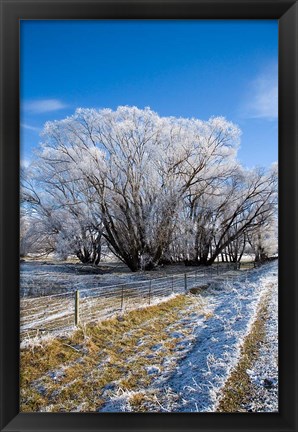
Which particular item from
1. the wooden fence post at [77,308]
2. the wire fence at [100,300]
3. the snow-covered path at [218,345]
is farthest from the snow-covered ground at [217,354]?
the wooden fence post at [77,308]

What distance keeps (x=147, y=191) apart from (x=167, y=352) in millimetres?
954

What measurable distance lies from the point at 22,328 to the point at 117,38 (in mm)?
1735

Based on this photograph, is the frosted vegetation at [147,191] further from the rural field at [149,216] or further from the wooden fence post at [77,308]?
the wooden fence post at [77,308]

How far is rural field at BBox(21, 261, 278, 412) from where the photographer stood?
142 centimetres

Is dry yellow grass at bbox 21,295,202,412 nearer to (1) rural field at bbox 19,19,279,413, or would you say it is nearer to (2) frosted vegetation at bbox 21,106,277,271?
(1) rural field at bbox 19,19,279,413

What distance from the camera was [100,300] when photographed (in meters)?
1.63

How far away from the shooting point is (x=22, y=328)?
1479 millimetres

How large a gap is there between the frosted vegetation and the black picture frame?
0.16m

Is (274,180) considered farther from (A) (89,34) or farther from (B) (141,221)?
(A) (89,34)

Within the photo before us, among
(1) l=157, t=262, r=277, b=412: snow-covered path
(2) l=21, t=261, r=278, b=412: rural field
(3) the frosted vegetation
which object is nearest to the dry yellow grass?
(2) l=21, t=261, r=278, b=412: rural field

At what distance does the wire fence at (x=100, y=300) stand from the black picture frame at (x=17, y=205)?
0.36ft

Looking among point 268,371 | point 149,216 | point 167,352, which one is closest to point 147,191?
point 149,216

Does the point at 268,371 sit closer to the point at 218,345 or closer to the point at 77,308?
the point at 218,345
